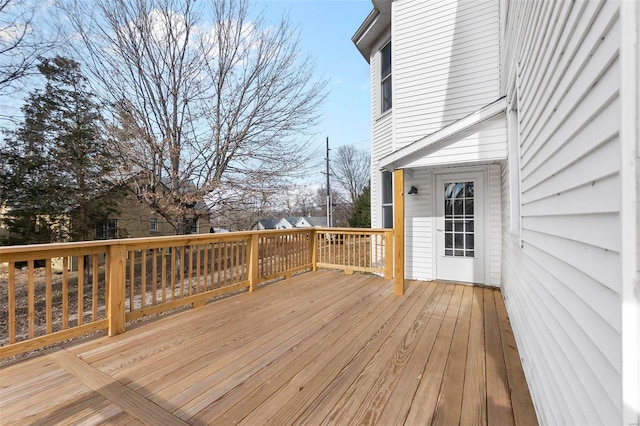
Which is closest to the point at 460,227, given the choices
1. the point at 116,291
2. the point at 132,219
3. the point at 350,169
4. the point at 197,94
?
the point at 116,291

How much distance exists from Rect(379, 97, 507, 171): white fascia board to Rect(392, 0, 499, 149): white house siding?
55.2 inches

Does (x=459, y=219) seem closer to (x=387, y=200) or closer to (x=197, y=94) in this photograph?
(x=387, y=200)

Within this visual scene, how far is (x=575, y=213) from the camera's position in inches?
42.6

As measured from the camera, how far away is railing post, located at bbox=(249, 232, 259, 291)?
4.49m

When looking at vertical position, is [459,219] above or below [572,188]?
below

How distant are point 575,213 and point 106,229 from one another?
1264cm

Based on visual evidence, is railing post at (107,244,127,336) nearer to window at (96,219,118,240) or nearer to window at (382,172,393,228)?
window at (382,172,393,228)

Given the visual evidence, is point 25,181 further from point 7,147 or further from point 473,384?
point 473,384

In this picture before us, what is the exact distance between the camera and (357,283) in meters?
4.93

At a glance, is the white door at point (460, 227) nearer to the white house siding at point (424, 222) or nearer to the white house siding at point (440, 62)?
the white house siding at point (424, 222)

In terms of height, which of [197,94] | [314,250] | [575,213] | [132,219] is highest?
[197,94]

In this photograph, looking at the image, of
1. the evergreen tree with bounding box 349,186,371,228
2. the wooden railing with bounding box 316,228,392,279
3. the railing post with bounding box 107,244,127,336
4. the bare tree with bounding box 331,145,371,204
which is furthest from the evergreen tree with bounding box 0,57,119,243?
the bare tree with bounding box 331,145,371,204

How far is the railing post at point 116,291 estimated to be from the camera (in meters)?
2.82

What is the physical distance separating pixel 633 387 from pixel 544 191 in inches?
47.1
